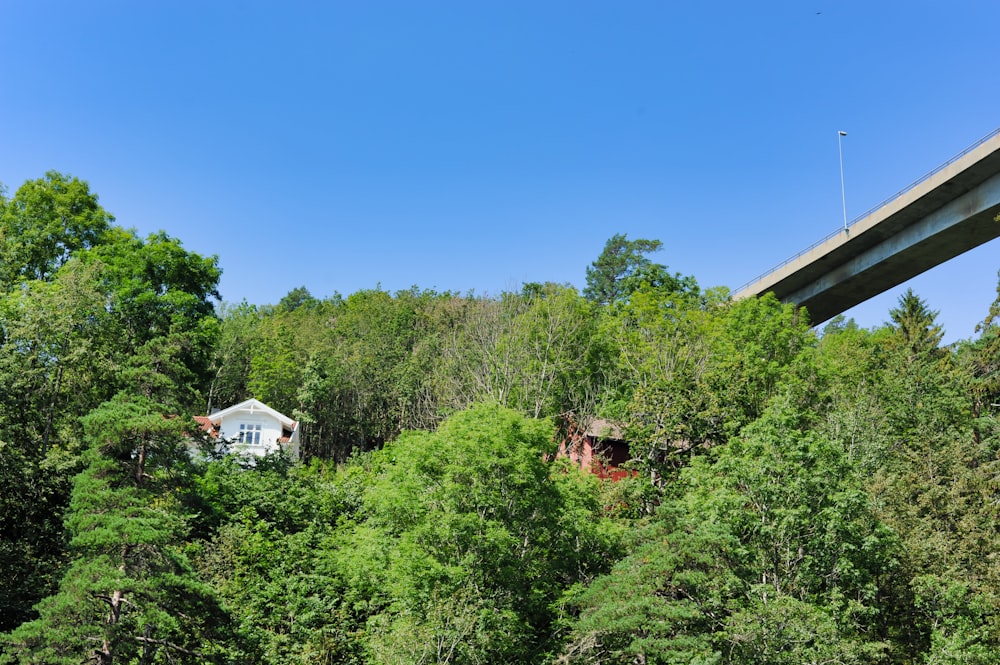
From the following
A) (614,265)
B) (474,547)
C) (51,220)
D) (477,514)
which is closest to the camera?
(474,547)

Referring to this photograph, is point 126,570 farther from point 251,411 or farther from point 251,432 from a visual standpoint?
point 251,411

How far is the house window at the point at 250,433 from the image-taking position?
41.4m

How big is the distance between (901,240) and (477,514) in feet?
90.0

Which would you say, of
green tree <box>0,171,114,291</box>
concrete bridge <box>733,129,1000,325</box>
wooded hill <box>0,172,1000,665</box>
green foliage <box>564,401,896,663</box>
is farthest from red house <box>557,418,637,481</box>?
green tree <box>0,171,114,291</box>

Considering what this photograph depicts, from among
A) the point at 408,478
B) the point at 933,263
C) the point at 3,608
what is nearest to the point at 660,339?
the point at 408,478

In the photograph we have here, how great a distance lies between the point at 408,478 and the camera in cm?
2112

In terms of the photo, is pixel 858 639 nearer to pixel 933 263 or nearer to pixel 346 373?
pixel 933 263

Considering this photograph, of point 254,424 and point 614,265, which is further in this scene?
point 614,265

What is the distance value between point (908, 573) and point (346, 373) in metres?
36.4

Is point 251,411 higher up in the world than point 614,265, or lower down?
lower down

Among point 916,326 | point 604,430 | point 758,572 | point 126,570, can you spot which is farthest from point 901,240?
point 126,570

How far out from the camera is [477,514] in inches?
778

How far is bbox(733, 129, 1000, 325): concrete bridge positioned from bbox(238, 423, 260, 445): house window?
102ft

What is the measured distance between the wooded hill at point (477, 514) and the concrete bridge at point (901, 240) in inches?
297
